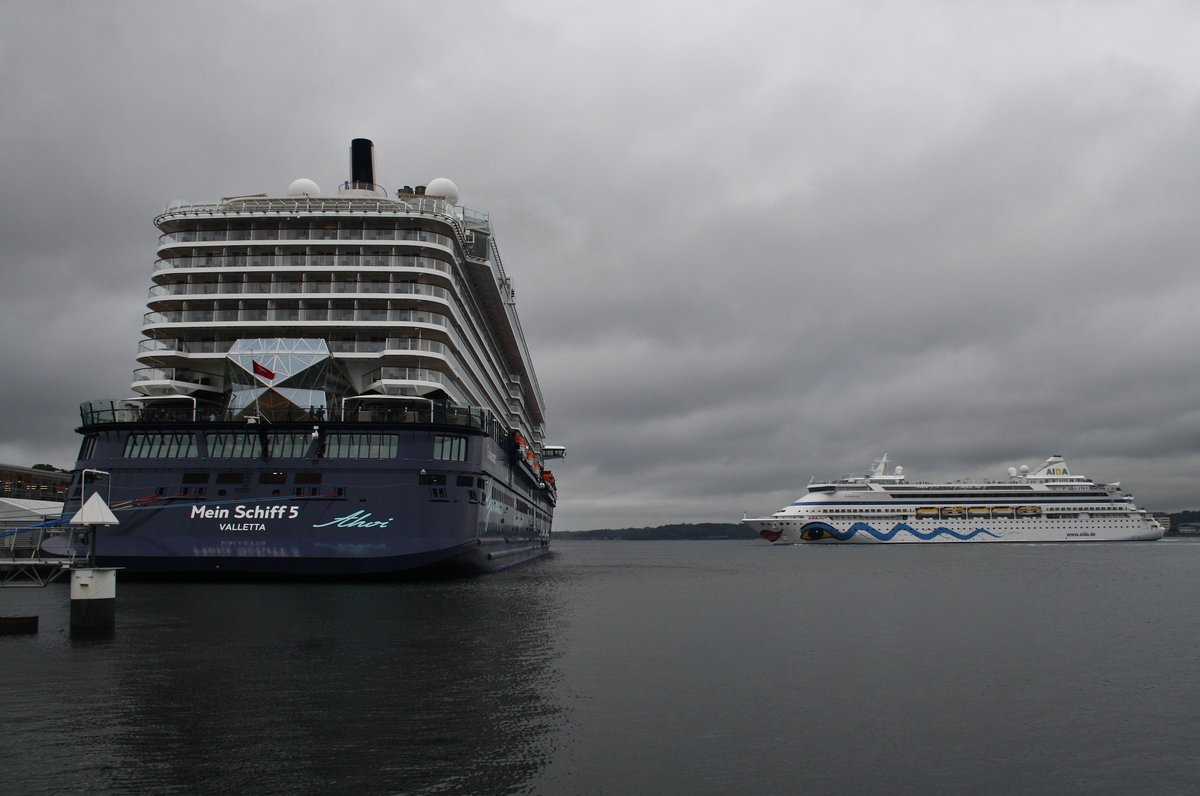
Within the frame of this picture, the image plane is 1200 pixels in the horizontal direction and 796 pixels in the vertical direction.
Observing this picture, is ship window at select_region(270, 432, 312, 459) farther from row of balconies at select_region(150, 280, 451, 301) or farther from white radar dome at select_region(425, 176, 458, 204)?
white radar dome at select_region(425, 176, 458, 204)

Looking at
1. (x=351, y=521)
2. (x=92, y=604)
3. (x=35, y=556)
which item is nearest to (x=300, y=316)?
(x=351, y=521)

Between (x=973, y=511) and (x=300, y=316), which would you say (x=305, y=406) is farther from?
(x=973, y=511)

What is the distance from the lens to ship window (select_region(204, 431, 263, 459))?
126 ft

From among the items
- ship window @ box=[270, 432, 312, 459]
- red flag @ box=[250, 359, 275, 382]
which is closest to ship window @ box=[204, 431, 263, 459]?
ship window @ box=[270, 432, 312, 459]

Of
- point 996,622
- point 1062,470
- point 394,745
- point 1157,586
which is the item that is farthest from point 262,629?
point 1062,470

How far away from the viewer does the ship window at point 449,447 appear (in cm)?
3931

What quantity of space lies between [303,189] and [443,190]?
10043 mm

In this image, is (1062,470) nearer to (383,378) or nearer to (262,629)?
(383,378)

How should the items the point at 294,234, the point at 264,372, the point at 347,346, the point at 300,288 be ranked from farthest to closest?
the point at 294,234
the point at 300,288
the point at 347,346
the point at 264,372

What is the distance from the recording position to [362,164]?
55.1 metres

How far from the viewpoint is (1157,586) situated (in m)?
46.5

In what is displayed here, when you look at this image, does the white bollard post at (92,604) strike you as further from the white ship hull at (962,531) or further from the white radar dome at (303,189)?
the white ship hull at (962,531)

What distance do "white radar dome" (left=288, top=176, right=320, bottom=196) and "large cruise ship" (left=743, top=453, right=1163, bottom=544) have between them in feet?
321

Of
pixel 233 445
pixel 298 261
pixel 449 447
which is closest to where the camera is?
pixel 233 445
